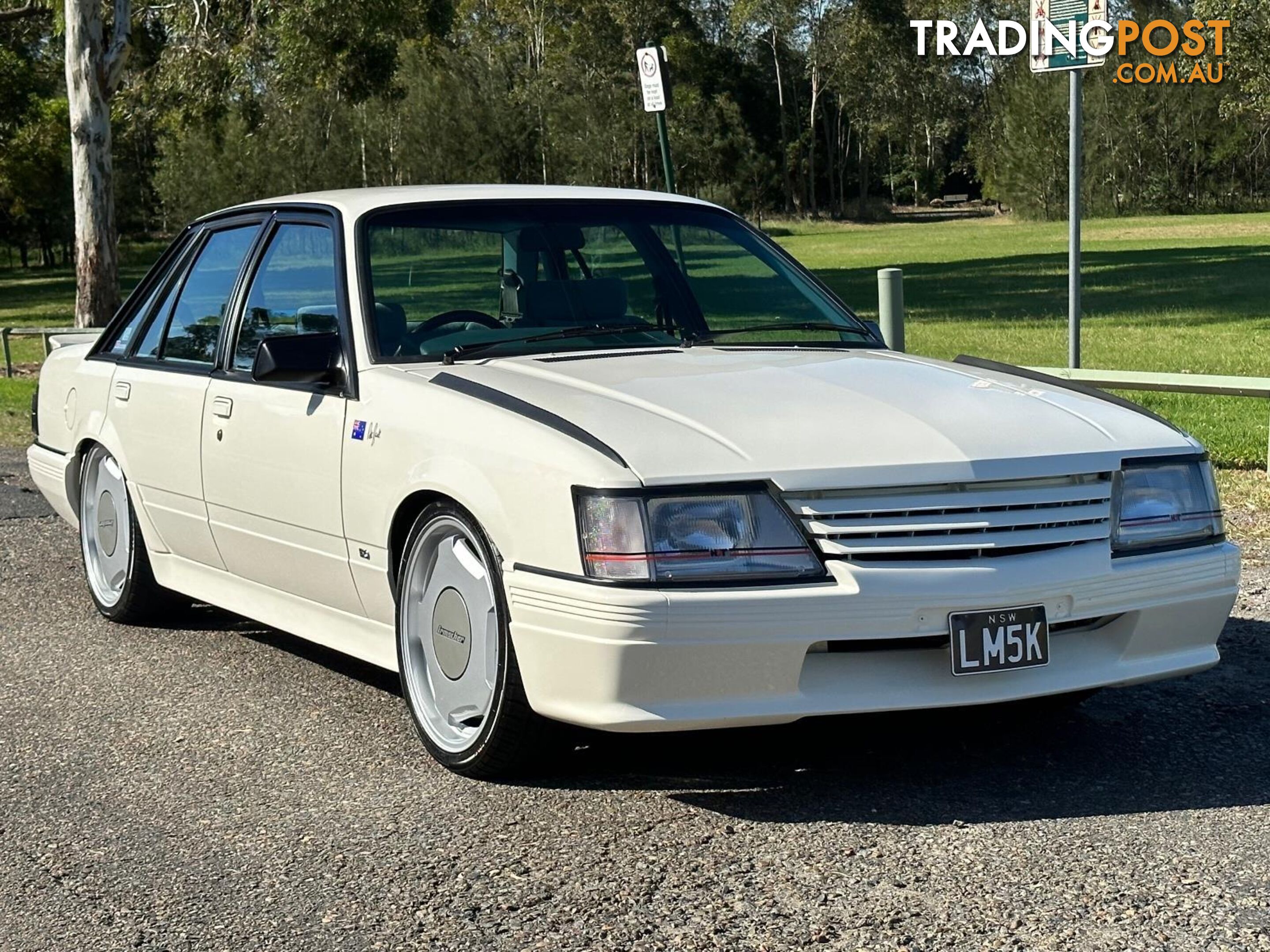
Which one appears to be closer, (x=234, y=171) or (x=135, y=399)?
(x=135, y=399)

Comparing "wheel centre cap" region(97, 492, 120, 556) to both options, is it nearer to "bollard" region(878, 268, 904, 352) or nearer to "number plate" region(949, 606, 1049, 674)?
"number plate" region(949, 606, 1049, 674)

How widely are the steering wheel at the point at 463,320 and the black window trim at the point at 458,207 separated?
17cm

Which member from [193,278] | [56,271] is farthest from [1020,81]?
[193,278]

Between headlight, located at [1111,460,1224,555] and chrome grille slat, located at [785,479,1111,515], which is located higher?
chrome grille slat, located at [785,479,1111,515]

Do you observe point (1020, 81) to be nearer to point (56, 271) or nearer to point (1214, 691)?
point (56, 271)

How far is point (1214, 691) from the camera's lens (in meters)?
5.27

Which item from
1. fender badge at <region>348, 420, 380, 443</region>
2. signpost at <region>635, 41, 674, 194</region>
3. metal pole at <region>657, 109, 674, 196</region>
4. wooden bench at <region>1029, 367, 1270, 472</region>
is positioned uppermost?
signpost at <region>635, 41, 674, 194</region>

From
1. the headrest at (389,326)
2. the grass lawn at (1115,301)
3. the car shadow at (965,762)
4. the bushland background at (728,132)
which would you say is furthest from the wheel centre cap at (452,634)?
the bushland background at (728,132)

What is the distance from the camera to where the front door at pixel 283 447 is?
198 inches

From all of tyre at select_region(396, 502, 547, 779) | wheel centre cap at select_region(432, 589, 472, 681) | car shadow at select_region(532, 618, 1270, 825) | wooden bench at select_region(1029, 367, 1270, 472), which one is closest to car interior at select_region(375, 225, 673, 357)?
tyre at select_region(396, 502, 547, 779)

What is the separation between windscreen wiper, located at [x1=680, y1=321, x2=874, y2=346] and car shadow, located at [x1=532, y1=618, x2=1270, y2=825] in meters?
1.19

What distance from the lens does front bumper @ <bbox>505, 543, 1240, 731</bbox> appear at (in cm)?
391

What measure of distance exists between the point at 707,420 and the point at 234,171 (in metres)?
64.3

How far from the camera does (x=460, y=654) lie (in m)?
4.54
